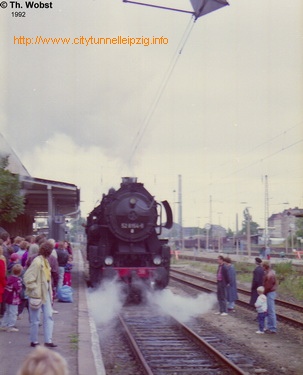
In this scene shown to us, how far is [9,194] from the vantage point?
12938 mm

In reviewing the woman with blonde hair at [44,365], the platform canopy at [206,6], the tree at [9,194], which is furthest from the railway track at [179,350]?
the woman with blonde hair at [44,365]

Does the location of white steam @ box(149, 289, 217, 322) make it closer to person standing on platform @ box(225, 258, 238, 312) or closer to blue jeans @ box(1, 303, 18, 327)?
person standing on platform @ box(225, 258, 238, 312)

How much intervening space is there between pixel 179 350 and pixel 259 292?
230 cm

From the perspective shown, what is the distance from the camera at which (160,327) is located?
12.0 meters

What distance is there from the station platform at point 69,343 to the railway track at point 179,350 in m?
0.73

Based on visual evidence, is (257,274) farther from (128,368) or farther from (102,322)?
(128,368)

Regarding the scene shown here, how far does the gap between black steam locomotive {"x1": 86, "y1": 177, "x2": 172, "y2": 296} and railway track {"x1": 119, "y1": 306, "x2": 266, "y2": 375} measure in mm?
2785

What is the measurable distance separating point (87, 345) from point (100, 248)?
23.5ft

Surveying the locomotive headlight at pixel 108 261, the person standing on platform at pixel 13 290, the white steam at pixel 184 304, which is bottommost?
the white steam at pixel 184 304

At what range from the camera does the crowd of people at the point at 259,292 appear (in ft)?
37.1

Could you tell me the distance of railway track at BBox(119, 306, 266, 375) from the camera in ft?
27.1

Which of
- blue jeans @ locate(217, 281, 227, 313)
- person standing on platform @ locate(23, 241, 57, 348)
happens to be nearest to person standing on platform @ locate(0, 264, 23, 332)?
person standing on platform @ locate(23, 241, 57, 348)

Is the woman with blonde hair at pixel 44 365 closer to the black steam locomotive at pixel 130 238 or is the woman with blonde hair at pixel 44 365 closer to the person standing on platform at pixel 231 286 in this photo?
the person standing on platform at pixel 231 286

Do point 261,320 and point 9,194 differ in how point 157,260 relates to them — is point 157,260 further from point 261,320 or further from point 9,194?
point 261,320
